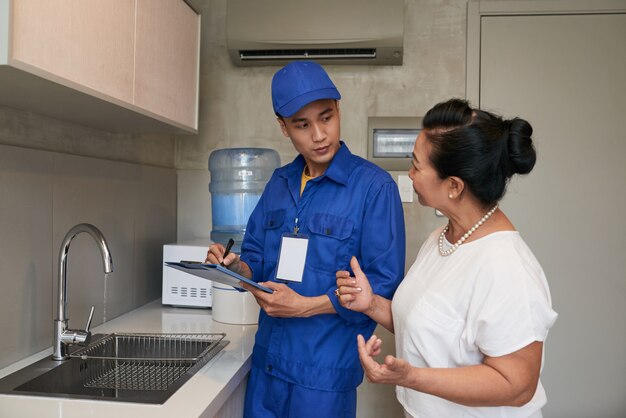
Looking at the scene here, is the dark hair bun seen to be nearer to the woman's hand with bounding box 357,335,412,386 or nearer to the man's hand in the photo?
the woman's hand with bounding box 357,335,412,386

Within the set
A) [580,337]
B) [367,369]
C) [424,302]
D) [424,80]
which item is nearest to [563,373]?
[580,337]

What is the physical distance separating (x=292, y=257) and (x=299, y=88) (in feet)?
1.57

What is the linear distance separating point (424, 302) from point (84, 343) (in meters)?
1.06

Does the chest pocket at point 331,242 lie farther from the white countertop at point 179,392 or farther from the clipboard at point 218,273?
the white countertop at point 179,392

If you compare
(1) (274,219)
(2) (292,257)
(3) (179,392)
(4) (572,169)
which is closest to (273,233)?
(1) (274,219)

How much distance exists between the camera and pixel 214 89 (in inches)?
117

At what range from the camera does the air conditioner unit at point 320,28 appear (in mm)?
2646

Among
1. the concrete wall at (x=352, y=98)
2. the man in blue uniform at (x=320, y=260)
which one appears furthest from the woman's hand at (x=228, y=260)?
the concrete wall at (x=352, y=98)

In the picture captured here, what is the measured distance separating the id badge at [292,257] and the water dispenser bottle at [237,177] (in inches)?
50.6

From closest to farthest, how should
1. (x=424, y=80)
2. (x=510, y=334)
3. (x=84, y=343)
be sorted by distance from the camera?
(x=510, y=334) → (x=84, y=343) → (x=424, y=80)

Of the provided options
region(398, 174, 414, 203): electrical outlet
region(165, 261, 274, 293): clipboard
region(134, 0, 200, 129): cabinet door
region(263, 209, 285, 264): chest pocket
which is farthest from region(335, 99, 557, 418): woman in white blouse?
region(398, 174, 414, 203): electrical outlet

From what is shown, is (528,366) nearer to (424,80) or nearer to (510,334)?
(510,334)

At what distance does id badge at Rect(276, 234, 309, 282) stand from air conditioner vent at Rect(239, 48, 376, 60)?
1.43m

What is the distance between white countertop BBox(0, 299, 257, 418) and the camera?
1.32 m
